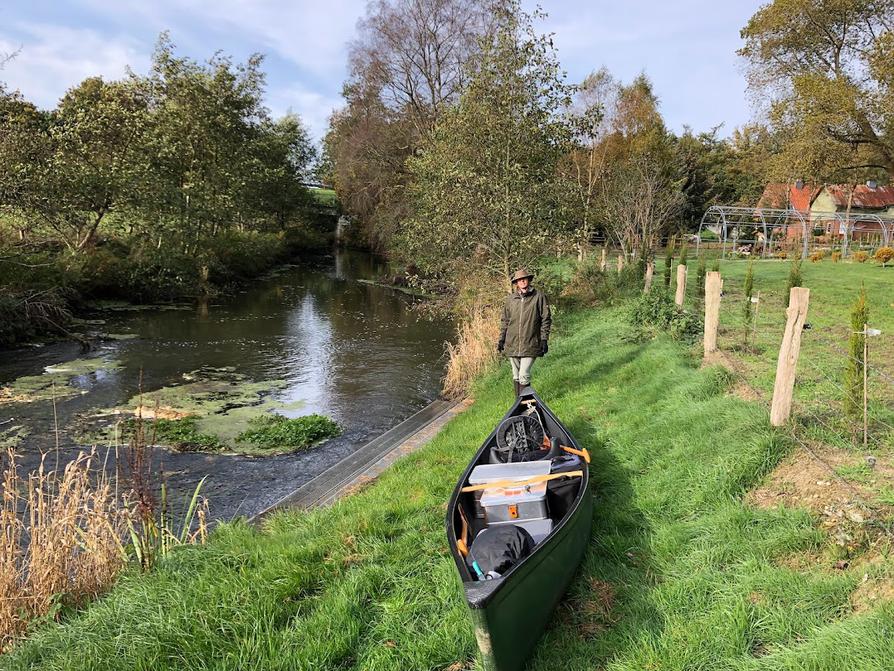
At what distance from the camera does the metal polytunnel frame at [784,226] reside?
1053 inches

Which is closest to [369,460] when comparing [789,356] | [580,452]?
[580,452]

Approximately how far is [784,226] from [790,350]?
3236 centimetres

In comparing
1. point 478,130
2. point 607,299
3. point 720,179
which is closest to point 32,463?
point 478,130

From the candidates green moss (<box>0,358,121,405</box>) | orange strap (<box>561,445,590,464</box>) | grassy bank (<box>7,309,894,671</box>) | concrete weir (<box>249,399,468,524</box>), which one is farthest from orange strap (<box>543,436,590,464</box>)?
green moss (<box>0,358,121,405</box>)

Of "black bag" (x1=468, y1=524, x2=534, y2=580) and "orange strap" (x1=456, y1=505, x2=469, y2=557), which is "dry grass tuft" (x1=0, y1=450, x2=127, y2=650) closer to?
"orange strap" (x1=456, y1=505, x2=469, y2=557)

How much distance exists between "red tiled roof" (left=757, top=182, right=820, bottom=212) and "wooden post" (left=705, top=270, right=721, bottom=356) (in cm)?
3646

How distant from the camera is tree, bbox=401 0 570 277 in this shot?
460 inches

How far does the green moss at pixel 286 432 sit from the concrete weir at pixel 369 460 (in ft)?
3.09

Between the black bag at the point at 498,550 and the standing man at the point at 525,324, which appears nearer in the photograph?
the black bag at the point at 498,550

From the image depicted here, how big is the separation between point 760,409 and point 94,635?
5860mm

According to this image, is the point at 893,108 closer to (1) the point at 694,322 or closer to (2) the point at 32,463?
(1) the point at 694,322

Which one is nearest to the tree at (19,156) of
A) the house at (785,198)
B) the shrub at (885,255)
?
the shrub at (885,255)

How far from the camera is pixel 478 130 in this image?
39.0 feet

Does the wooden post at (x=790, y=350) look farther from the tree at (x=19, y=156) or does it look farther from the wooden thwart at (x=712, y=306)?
the tree at (x=19, y=156)
